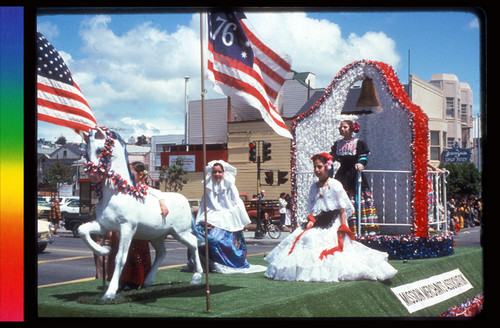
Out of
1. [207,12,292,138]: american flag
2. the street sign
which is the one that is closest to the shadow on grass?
[207,12,292,138]: american flag

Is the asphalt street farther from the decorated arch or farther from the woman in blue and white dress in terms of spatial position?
the decorated arch

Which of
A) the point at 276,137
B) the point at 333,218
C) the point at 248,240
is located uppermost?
the point at 276,137

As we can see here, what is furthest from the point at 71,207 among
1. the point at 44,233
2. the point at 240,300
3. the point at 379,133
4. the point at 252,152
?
the point at 240,300

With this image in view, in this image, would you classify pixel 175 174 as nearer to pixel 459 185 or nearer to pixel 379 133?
pixel 379 133

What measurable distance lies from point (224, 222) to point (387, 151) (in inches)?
162

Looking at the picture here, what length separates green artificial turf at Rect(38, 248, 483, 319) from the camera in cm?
561

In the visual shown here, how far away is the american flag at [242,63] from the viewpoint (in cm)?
627

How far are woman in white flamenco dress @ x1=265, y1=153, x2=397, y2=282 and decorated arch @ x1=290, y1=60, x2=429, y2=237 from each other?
3.01m

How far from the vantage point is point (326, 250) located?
→ 25.6 feet

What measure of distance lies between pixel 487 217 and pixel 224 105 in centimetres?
626

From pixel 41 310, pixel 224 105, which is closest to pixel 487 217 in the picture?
pixel 41 310

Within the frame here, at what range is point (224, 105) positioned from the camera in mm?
11203

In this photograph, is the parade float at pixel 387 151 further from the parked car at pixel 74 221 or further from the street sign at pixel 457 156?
the parked car at pixel 74 221

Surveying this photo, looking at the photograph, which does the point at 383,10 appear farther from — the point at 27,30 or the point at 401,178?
the point at 401,178
